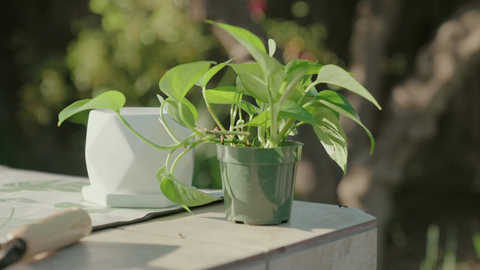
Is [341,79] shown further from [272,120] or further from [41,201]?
[41,201]

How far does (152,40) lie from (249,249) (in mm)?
2752

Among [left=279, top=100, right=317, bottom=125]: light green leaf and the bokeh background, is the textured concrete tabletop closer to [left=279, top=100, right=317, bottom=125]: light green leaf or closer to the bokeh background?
[left=279, top=100, right=317, bottom=125]: light green leaf

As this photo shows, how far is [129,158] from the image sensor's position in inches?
27.5

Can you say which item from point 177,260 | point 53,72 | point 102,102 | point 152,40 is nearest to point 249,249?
point 177,260

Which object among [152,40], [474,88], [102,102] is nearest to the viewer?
[102,102]

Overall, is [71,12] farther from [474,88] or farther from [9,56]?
[474,88]

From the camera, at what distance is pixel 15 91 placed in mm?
3650

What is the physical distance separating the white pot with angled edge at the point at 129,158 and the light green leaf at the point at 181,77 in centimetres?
12

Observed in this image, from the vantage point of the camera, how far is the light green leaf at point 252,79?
1.90 feet

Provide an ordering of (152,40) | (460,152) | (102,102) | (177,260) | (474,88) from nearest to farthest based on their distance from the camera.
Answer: (177,260)
(102,102)
(152,40)
(474,88)
(460,152)

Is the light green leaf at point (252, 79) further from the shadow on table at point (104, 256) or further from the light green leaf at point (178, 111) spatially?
the shadow on table at point (104, 256)

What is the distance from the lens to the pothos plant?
55 centimetres

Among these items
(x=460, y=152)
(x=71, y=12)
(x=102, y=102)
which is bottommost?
(x=460, y=152)

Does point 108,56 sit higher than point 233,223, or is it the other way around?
point 108,56
